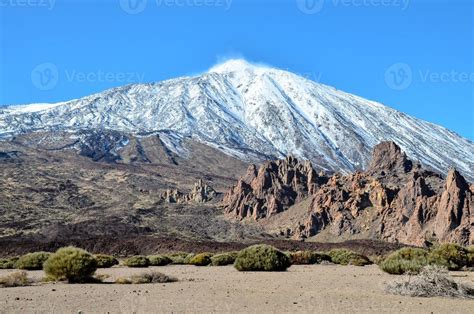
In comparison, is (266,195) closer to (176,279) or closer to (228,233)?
(228,233)

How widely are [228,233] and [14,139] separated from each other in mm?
147960

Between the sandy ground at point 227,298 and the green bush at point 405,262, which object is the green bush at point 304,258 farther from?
the sandy ground at point 227,298

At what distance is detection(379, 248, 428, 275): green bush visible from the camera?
23145mm

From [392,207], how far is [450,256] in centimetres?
3557

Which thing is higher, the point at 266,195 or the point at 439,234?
the point at 266,195

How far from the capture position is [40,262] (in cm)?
3130

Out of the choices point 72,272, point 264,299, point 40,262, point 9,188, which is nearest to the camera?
point 264,299

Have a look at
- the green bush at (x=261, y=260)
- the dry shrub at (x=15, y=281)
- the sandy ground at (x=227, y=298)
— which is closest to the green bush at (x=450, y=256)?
the sandy ground at (x=227, y=298)

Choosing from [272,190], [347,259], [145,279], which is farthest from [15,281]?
[272,190]

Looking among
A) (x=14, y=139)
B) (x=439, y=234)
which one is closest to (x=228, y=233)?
(x=439, y=234)

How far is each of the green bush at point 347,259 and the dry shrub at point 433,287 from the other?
15.3 meters

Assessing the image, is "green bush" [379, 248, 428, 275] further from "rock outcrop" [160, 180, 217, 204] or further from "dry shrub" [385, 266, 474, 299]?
"rock outcrop" [160, 180, 217, 204]

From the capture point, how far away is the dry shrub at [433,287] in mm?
17109

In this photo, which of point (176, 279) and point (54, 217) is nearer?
point (176, 279)
